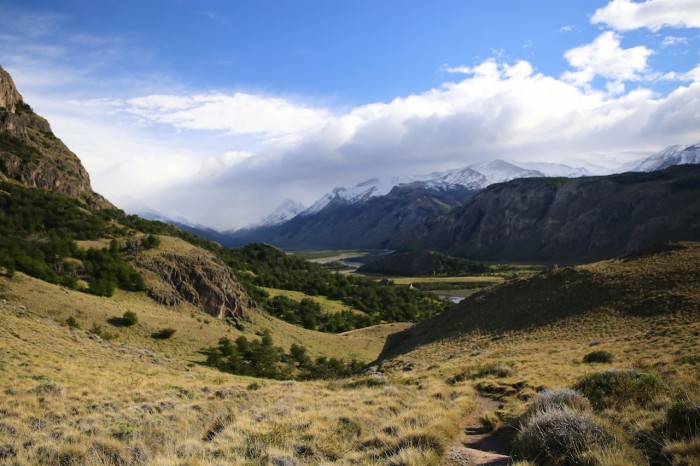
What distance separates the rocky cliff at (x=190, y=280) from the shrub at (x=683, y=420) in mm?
49453

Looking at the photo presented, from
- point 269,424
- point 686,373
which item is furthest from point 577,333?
point 269,424

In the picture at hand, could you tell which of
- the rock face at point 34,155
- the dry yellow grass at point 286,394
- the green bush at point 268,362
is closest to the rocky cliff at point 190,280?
the green bush at point 268,362

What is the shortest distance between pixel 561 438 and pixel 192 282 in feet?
176

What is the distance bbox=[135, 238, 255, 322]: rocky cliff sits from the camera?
169 feet

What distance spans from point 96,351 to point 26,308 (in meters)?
9.57

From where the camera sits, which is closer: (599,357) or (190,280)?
(599,357)

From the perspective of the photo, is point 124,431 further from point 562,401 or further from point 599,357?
point 599,357

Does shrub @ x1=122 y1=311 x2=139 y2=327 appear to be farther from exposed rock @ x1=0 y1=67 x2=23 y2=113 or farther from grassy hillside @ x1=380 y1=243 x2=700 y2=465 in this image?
exposed rock @ x1=0 y1=67 x2=23 y2=113

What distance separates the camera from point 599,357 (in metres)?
20.2

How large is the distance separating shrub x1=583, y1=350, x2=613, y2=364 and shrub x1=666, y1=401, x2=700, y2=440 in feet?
42.7

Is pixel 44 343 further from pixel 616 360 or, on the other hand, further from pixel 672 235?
pixel 672 235

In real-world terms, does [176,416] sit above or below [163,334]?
above

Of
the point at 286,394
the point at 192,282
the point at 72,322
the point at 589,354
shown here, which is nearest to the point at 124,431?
the point at 286,394

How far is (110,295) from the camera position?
44.2 m
